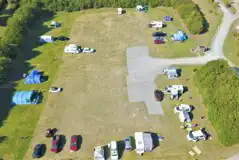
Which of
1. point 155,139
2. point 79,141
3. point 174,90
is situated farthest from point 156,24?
point 79,141

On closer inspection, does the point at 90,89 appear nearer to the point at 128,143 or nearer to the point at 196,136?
the point at 128,143

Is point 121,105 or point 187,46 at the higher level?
point 187,46

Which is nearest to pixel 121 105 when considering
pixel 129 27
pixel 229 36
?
pixel 129 27

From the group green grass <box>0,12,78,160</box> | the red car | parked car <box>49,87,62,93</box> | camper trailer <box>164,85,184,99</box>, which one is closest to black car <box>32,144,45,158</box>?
green grass <box>0,12,78,160</box>

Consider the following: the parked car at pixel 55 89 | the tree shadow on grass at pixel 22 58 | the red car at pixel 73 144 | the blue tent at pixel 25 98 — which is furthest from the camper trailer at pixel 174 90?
the tree shadow on grass at pixel 22 58

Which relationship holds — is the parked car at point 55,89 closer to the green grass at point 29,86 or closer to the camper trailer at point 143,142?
the green grass at point 29,86

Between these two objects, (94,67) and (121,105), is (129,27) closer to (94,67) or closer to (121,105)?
(94,67)

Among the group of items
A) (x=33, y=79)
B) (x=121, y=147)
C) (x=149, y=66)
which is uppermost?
(x=149, y=66)

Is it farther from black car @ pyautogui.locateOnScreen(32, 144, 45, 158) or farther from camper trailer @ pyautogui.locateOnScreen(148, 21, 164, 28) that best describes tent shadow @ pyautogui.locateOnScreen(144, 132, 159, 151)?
camper trailer @ pyautogui.locateOnScreen(148, 21, 164, 28)
